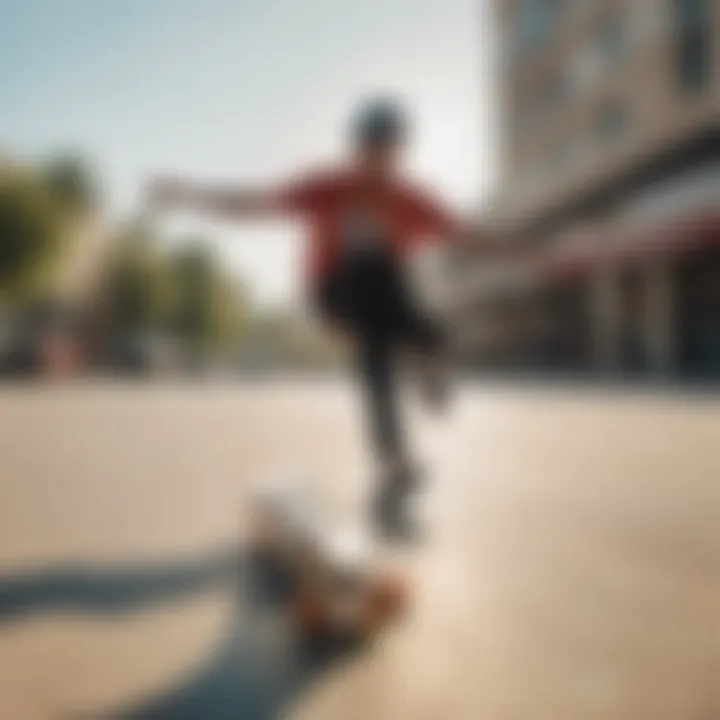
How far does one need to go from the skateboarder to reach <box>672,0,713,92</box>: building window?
23.8m

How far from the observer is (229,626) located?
188 centimetres

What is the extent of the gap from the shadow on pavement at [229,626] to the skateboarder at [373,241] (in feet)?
2.49

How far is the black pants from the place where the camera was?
3.29m

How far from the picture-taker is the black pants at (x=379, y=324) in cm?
329

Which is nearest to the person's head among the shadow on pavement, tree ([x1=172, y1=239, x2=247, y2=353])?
the shadow on pavement

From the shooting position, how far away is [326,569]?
1.82 metres

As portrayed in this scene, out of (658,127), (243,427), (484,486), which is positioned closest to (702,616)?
(484,486)

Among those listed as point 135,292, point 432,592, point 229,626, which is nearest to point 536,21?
point 135,292

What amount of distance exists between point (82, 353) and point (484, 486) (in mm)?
17016

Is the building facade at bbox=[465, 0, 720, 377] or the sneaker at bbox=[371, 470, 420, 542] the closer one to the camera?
the sneaker at bbox=[371, 470, 420, 542]

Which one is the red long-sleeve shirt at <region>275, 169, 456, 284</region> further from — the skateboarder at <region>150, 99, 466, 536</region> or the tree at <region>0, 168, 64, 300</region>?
the tree at <region>0, 168, 64, 300</region>

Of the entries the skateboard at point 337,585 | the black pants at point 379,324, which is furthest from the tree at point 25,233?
the skateboard at point 337,585

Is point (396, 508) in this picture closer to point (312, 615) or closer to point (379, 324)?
point (379, 324)

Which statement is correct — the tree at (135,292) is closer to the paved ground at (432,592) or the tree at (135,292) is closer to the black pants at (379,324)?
the paved ground at (432,592)
